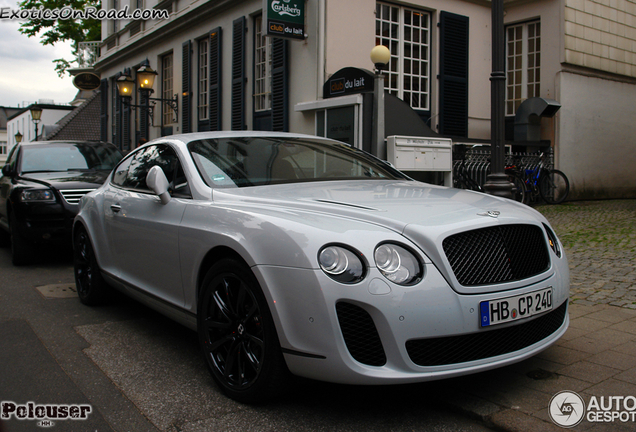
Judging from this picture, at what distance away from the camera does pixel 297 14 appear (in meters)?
12.3

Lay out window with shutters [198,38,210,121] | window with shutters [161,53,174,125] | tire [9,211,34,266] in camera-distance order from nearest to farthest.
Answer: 1. tire [9,211,34,266]
2. window with shutters [198,38,210,121]
3. window with shutters [161,53,174,125]

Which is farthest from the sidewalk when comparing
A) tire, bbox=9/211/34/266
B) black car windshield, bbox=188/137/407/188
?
tire, bbox=9/211/34/266

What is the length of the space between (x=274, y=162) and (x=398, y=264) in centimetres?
165

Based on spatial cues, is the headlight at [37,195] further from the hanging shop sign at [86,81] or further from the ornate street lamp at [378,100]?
the hanging shop sign at [86,81]

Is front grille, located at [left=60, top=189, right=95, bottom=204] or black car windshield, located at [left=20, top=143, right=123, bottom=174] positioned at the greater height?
black car windshield, located at [left=20, top=143, right=123, bottom=174]

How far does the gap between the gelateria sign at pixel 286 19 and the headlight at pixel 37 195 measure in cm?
613

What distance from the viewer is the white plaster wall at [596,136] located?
14.7 metres

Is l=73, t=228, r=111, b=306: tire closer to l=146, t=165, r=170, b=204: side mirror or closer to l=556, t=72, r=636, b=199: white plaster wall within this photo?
l=146, t=165, r=170, b=204: side mirror

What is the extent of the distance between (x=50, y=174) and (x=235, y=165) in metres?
5.36

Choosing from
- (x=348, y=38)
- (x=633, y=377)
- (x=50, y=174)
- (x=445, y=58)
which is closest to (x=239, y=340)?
(x=633, y=377)

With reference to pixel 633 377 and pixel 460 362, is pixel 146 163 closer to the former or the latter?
pixel 460 362

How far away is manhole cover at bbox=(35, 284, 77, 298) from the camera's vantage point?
230 inches

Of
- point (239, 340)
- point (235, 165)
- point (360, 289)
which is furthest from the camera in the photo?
point (235, 165)

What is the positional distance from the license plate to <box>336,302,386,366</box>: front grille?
0.51m
